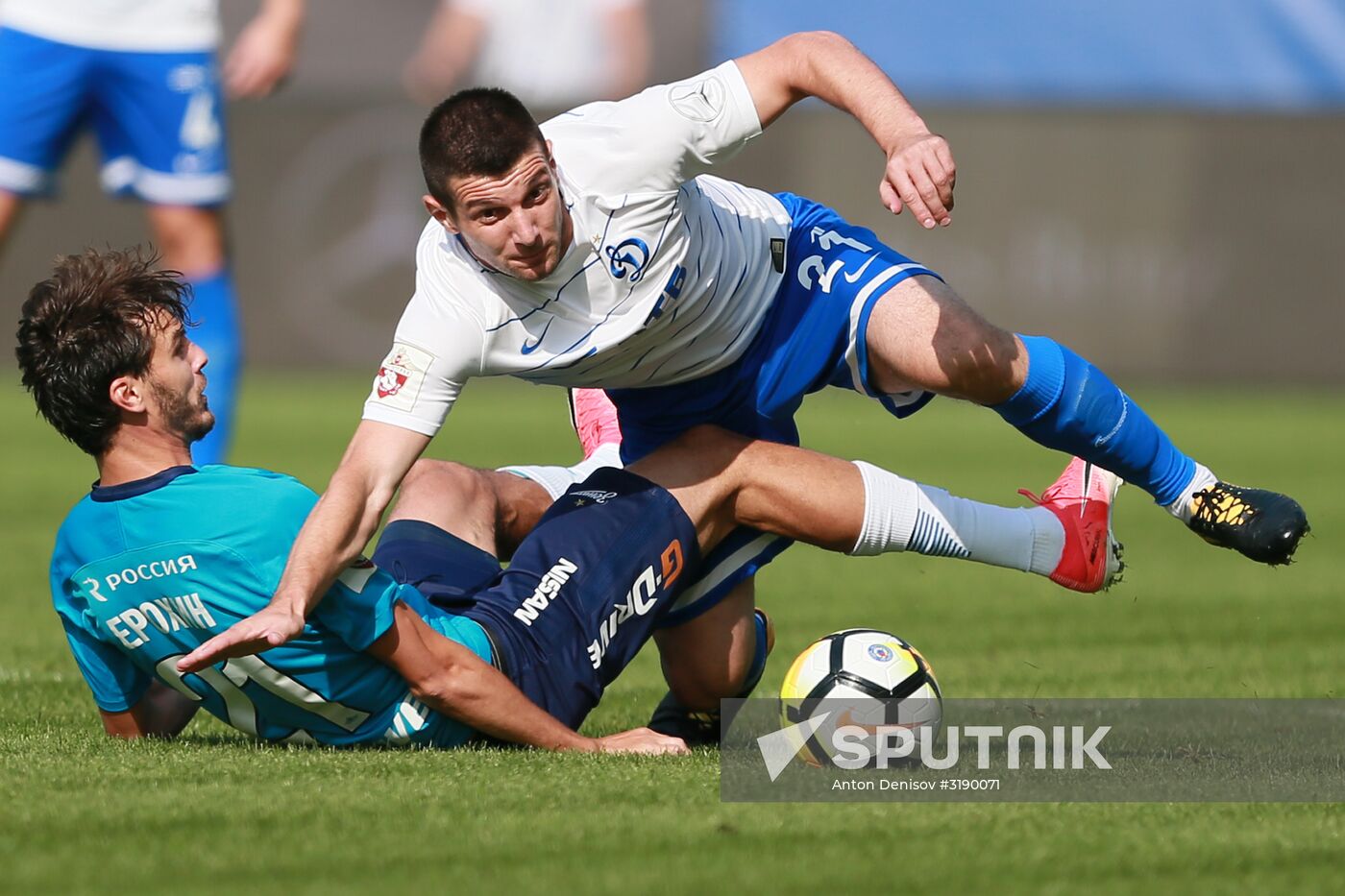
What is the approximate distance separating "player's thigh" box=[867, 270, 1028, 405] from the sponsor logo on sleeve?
122 cm

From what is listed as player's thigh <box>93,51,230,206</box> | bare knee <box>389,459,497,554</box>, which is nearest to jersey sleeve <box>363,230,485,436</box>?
bare knee <box>389,459,497,554</box>

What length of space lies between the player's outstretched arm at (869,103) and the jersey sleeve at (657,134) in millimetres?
87

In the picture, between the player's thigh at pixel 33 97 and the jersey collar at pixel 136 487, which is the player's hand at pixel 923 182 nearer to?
the jersey collar at pixel 136 487

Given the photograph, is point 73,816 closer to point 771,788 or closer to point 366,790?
point 366,790

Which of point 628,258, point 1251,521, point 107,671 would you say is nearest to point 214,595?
point 107,671

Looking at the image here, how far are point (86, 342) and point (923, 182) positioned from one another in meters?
1.76

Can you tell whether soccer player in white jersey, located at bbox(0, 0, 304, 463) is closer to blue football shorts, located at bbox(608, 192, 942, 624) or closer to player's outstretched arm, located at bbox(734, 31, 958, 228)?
blue football shorts, located at bbox(608, 192, 942, 624)

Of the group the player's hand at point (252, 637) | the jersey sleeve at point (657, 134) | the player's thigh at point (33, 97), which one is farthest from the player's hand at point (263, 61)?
the player's hand at point (252, 637)

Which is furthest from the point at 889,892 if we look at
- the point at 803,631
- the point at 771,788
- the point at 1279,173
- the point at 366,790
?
the point at 1279,173

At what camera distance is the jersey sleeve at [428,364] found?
4.04 meters

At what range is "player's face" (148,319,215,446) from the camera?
12.4 feet

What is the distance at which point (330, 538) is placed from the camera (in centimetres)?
366

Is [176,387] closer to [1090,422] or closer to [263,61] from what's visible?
[1090,422]

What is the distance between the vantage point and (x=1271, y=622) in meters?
6.36
